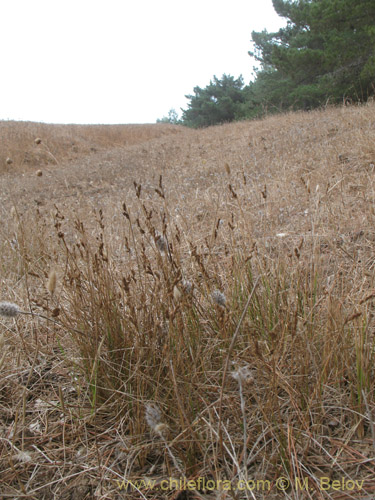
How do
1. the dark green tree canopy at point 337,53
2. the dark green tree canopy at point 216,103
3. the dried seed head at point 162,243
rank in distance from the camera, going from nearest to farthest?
the dried seed head at point 162,243 < the dark green tree canopy at point 337,53 < the dark green tree canopy at point 216,103

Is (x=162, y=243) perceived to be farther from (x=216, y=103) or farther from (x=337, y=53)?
(x=216, y=103)

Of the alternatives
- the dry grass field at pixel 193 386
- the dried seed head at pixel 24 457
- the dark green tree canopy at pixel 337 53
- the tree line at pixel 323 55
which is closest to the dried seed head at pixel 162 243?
the dry grass field at pixel 193 386

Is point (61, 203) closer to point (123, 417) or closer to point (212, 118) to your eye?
point (123, 417)

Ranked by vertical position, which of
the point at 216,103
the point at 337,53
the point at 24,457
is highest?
the point at 216,103

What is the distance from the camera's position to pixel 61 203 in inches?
271

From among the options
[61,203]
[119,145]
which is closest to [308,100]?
[119,145]

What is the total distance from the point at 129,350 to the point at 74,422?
0.36 m

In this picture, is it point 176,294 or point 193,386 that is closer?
point 176,294

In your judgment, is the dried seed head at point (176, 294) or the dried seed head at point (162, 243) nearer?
the dried seed head at point (176, 294)

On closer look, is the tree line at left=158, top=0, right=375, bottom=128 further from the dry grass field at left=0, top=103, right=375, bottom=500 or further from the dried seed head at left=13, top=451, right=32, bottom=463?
the dried seed head at left=13, top=451, right=32, bottom=463

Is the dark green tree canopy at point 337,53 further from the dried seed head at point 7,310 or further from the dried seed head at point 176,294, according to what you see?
the dried seed head at point 7,310

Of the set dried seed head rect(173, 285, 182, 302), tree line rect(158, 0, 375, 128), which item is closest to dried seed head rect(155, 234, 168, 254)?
dried seed head rect(173, 285, 182, 302)

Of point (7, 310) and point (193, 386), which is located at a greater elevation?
point (7, 310)

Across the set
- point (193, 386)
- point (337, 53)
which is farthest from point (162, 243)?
point (337, 53)
